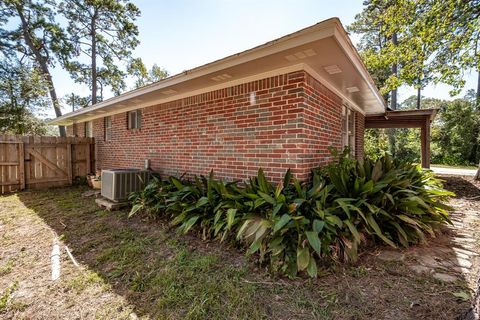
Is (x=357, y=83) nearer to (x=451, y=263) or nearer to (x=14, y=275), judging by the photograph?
(x=451, y=263)

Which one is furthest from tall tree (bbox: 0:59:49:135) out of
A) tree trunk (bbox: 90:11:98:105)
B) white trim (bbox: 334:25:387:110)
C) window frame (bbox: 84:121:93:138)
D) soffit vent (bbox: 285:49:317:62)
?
white trim (bbox: 334:25:387:110)

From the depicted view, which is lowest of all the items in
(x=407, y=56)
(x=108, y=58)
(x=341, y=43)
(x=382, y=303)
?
(x=382, y=303)

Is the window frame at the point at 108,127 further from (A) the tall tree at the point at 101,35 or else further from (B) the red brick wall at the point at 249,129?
(A) the tall tree at the point at 101,35

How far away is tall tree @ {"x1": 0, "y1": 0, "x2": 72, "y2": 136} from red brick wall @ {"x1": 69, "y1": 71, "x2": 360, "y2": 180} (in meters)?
13.1

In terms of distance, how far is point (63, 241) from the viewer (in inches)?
136

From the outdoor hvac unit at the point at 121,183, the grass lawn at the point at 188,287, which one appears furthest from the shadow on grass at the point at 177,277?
the outdoor hvac unit at the point at 121,183

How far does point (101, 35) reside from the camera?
15688 mm

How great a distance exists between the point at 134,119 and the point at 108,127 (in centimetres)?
188

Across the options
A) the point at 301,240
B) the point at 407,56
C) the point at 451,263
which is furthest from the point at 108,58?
the point at 451,263

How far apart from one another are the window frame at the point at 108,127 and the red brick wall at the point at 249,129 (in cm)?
266

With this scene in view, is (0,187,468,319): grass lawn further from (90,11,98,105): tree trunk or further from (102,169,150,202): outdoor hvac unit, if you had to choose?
(90,11,98,105): tree trunk

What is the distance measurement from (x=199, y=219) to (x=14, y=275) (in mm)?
2210

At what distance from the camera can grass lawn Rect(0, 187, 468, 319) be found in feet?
6.22

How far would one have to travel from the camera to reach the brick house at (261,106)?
295cm
